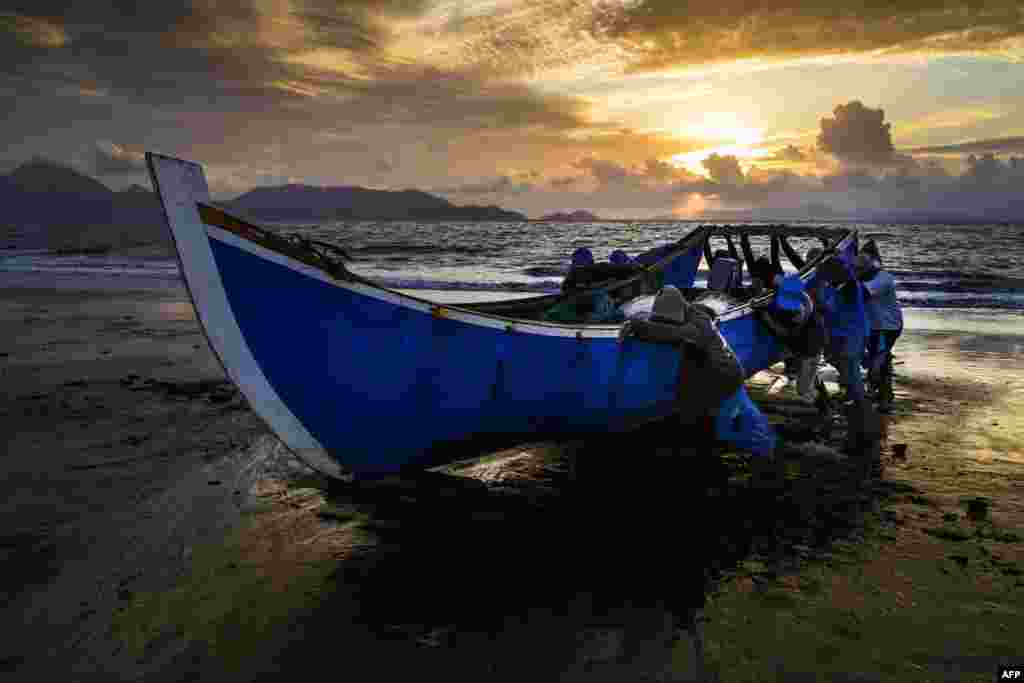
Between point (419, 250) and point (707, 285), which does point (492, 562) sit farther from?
point (419, 250)

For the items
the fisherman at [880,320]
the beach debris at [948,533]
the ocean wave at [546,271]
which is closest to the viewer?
the beach debris at [948,533]

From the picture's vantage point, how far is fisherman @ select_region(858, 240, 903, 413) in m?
9.23

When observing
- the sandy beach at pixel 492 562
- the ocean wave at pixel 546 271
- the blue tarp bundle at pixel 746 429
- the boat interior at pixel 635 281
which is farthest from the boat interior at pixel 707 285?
the ocean wave at pixel 546 271

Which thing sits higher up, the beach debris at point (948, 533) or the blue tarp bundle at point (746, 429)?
the blue tarp bundle at point (746, 429)

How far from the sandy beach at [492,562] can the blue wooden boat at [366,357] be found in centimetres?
80

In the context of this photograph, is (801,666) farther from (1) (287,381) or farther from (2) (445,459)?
(1) (287,381)

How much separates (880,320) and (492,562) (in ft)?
24.1

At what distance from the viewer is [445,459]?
18.3ft

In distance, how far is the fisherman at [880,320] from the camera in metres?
9.23

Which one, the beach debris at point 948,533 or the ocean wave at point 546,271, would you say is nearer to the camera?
the beach debris at point 948,533

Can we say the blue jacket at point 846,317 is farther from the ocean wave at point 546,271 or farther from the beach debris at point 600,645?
the ocean wave at point 546,271

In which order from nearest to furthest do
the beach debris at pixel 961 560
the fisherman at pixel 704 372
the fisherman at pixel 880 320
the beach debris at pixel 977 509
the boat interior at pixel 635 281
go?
the beach debris at pixel 961 560, the beach debris at pixel 977 509, the fisherman at pixel 704 372, the boat interior at pixel 635 281, the fisherman at pixel 880 320

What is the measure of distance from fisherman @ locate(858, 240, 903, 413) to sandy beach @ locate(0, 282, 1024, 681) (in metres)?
1.49

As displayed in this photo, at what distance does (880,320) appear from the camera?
30.8ft
